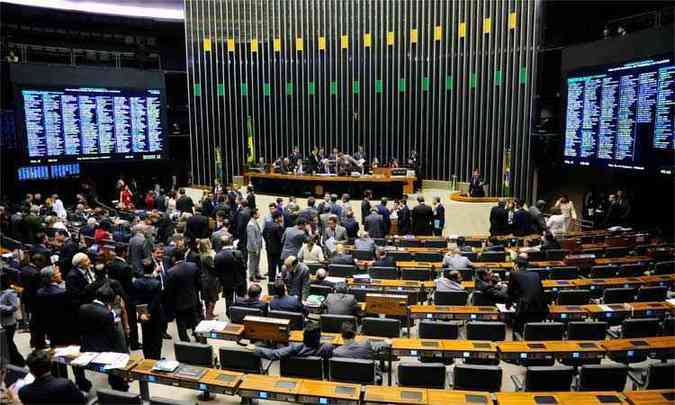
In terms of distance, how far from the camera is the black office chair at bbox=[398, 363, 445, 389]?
15.5ft

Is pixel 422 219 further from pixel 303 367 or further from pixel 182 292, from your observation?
pixel 303 367

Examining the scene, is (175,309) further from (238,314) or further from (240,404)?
(240,404)

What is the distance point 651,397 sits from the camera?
14.0ft

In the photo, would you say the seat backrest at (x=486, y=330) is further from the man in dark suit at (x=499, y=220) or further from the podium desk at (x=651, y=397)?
the man in dark suit at (x=499, y=220)

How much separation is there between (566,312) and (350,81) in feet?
50.9

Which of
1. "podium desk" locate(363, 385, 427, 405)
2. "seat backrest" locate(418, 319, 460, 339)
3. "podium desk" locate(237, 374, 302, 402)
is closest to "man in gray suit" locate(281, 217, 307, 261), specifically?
Answer: "seat backrest" locate(418, 319, 460, 339)

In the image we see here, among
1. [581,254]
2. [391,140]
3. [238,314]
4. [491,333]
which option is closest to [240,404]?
[238,314]

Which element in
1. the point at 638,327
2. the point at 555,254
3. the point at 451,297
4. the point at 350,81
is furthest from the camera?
the point at 350,81

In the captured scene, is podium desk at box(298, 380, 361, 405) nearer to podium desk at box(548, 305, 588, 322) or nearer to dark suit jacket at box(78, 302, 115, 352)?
dark suit jacket at box(78, 302, 115, 352)

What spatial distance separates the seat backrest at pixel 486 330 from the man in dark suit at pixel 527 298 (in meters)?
0.49

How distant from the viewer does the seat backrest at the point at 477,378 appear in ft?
15.4

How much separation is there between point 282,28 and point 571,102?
38.8ft

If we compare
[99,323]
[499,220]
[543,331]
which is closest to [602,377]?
[543,331]

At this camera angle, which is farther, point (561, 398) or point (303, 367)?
point (303, 367)
